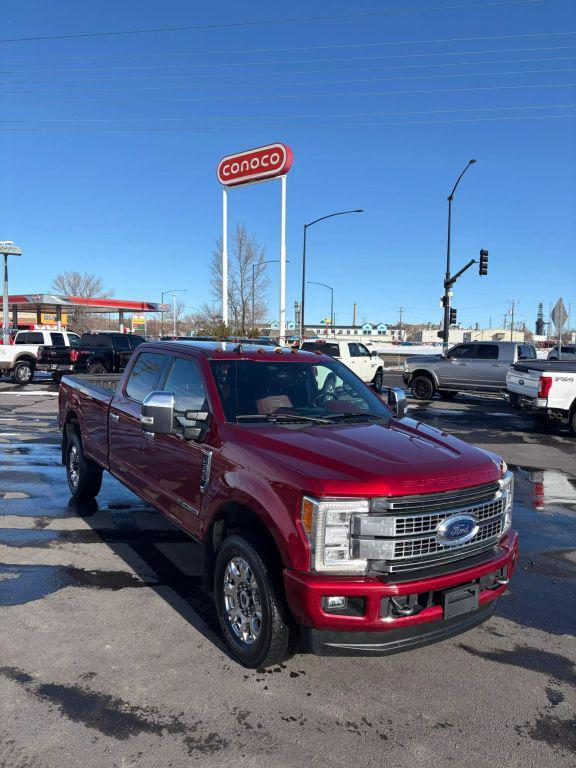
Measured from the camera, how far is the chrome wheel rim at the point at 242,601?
3.30 meters

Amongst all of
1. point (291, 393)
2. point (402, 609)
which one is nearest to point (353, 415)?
point (291, 393)

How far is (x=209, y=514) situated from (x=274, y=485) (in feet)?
2.54

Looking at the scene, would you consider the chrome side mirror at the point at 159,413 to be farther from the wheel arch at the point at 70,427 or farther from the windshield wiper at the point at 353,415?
the wheel arch at the point at 70,427

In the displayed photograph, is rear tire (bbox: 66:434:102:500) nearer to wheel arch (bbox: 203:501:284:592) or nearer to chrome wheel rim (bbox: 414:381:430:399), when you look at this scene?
wheel arch (bbox: 203:501:284:592)

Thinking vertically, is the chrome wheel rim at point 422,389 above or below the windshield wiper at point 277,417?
below

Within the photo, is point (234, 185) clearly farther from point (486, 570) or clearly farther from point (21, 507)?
point (486, 570)

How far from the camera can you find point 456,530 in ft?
10.4

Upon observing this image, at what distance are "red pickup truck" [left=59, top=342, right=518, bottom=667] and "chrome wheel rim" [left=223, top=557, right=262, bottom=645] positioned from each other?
0.01 meters

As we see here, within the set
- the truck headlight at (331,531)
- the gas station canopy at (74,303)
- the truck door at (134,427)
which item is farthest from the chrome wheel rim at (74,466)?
the gas station canopy at (74,303)

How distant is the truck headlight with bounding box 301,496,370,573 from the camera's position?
2.90m

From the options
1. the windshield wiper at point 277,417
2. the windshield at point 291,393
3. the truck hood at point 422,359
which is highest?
the windshield at point 291,393

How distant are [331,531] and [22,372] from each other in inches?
860

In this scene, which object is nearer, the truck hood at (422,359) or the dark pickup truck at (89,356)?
the truck hood at (422,359)

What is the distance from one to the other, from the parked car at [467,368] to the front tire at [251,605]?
16500 millimetres
